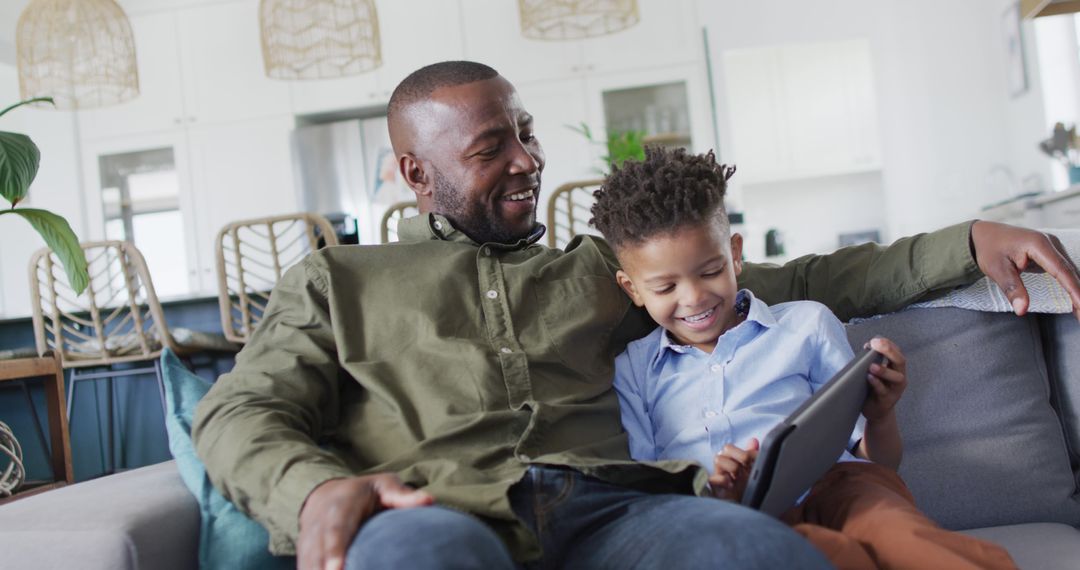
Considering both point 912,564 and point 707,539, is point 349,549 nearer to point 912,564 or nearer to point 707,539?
point 707,539

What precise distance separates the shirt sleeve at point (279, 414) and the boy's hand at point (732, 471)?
41 centimetres

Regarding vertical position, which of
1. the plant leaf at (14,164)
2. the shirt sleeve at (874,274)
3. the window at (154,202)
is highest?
the window at (154,202)

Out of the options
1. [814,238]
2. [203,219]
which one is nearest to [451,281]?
[203,219]

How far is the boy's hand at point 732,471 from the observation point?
1016 millimetres

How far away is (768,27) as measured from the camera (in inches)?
221

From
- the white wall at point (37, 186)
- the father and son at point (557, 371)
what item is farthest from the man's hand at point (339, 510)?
the white wall at point (37, 186)

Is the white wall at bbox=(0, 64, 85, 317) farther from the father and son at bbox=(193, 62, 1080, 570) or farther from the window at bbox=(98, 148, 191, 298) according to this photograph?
the father and son at bbox=(193, 62, 1080, 570)

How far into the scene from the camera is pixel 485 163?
1.37 m

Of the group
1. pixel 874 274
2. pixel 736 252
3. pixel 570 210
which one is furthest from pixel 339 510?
pixel 570 210

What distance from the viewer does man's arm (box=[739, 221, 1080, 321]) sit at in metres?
1.17

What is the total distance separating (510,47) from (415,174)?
13.3ft

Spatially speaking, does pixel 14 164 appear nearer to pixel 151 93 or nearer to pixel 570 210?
pixel 570 210

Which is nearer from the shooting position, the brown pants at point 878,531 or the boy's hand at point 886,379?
the brown pants at point 878,531

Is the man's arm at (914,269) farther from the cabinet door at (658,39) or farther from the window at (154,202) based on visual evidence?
the window at (154,202)
